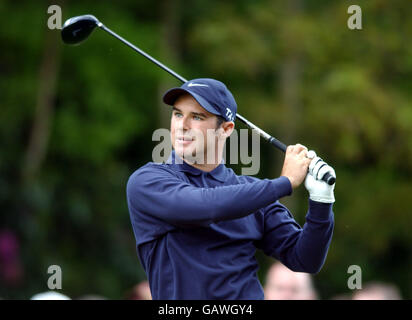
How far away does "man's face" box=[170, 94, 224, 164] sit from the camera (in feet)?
11.9

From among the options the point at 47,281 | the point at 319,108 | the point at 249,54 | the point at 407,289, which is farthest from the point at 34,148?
the point at 407,289

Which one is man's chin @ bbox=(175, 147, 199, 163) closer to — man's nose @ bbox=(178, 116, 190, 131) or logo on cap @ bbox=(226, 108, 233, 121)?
man's nose @ bbox=(178, 116, 190, 131)

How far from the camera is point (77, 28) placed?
452 centimetres

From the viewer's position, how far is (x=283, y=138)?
13742 mm

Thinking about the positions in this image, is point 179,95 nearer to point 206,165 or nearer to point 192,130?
point 192,130

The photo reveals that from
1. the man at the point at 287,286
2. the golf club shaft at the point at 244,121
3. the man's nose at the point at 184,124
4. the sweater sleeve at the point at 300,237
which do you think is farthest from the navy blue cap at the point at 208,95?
the man at the point at 287,286

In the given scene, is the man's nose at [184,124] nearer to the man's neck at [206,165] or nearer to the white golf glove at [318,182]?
the man's neck at [206,165]

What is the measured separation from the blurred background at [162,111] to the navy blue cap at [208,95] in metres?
7.78

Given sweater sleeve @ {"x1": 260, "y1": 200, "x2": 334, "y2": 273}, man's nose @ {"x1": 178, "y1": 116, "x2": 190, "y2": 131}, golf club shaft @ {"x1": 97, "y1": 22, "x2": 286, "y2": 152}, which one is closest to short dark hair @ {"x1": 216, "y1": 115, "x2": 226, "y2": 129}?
man's nose @ {"x1": 178, "y1": 116, "x2": 190, "y2": 131}

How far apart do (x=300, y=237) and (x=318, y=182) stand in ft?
1.08

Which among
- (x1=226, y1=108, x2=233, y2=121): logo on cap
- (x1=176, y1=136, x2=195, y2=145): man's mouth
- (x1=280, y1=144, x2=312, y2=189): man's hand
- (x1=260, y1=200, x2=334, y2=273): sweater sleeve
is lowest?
(x1=260, y1=200, x2=334, y2=273): sweater sleeve

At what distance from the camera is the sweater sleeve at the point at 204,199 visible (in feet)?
10.9

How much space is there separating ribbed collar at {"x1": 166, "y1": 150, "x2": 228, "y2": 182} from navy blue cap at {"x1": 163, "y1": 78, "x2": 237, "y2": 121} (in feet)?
0.78

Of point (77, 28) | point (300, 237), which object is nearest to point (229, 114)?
point (300, 237)
